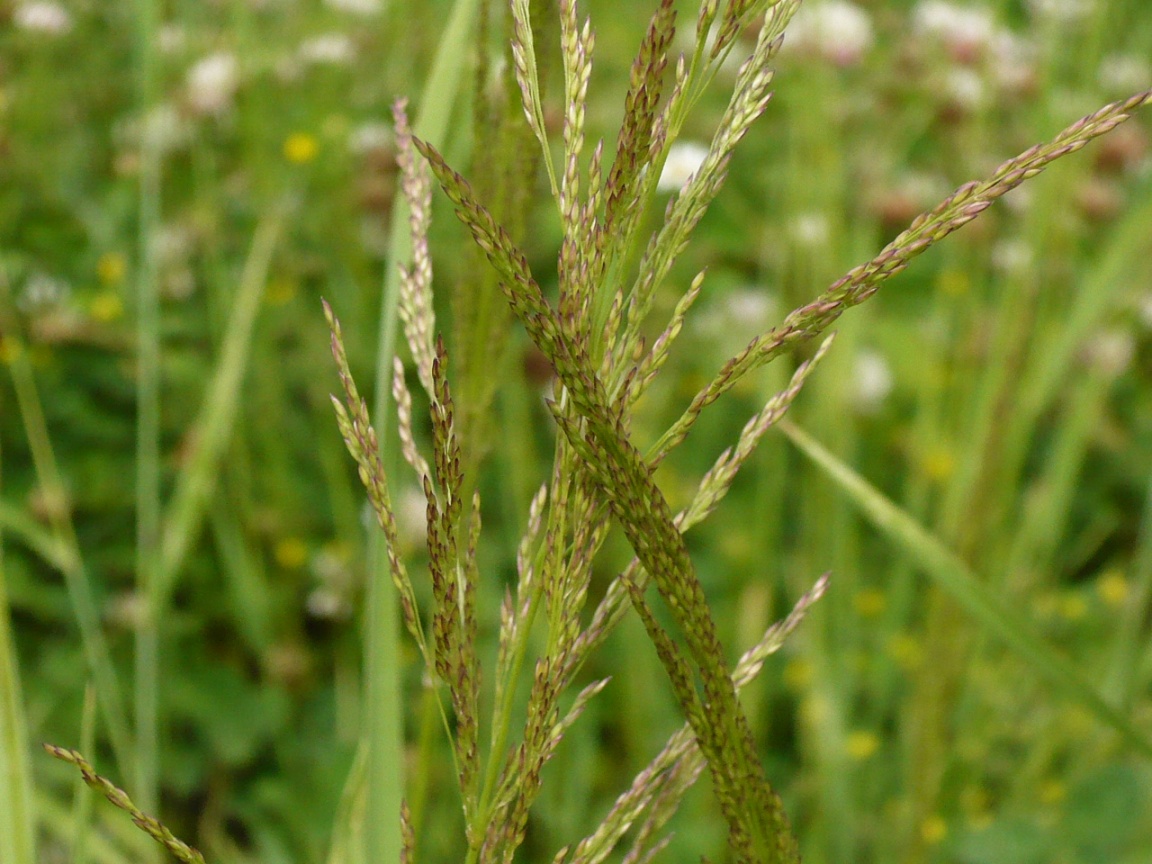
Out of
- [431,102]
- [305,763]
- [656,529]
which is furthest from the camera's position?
[305,763]

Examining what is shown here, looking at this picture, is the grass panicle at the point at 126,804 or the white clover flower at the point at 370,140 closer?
the grass panicle at the point at 126,804

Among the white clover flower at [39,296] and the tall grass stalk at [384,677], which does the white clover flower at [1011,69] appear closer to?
the white clover flower at [39,296]

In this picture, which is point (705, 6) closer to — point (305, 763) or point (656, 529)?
point (656, 529)

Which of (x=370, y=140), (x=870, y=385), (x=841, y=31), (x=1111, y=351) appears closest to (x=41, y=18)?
(x=370, y=140)

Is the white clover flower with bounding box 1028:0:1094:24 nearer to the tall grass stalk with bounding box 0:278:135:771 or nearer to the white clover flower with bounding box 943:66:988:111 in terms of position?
the white clover flower with bounding box 943:66:988:111

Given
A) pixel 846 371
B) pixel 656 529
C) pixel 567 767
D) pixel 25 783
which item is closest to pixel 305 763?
pixel 567 767

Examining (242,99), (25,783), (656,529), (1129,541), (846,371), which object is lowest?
(1129,541)

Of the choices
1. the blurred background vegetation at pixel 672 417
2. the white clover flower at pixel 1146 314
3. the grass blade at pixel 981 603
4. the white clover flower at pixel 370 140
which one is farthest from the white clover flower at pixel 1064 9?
the white clover flower at pixel 370 140

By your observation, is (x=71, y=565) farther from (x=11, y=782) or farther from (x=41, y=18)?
(x=41, y=18)
